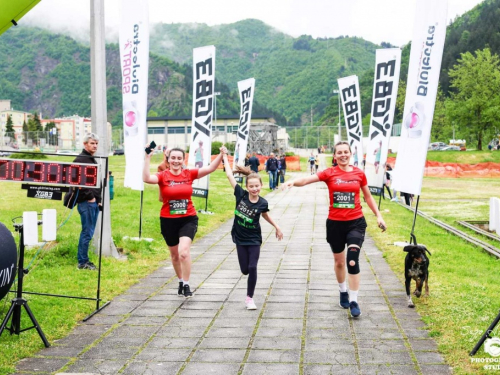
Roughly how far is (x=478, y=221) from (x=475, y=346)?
12.0 m

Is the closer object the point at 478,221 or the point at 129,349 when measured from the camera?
the point at 129,349

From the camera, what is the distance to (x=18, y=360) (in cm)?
512

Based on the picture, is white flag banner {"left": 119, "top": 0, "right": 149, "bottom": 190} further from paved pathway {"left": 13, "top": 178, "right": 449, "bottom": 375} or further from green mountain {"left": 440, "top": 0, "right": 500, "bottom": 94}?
green mountain {"left": 440, "top": 0, "right": 500, "bottom": 94}

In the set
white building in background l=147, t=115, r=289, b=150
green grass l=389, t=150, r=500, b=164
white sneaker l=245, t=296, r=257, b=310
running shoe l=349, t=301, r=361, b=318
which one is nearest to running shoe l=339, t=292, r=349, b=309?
running shoe l=349, t=301, r=361, b=318

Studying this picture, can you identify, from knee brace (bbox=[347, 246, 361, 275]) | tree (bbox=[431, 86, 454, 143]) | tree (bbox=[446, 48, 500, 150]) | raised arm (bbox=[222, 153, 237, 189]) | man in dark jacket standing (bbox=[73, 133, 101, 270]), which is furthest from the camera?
tree (bbox=[431, 86, 454, 143])

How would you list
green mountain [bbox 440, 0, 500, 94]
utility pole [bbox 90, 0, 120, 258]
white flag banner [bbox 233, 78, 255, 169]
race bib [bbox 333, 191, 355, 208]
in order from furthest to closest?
green mountain [bbox 440, 0, 500, 94]
white flag banner [bbox 233, 78, 255, 169]
utility pole [bbox 90, 0, 120, 258]
race bib [bbox 333, 191, 355, 208]

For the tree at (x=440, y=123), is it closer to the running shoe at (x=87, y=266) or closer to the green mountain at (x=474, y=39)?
the green mountain at (x=474, y=39)

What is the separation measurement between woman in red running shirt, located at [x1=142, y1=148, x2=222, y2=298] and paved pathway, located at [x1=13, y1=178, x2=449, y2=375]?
599 mm

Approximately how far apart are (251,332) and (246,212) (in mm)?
1569

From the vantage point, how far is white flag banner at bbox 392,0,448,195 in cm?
909

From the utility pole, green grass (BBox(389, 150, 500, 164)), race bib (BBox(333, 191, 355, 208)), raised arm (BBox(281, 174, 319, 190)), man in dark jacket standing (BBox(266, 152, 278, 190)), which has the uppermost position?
the utility pole

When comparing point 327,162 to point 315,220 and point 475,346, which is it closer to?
point 315,220

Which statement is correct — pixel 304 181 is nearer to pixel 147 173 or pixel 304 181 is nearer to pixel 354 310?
pixel 354 310

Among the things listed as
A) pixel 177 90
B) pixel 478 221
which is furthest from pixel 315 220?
pixel 177 90
